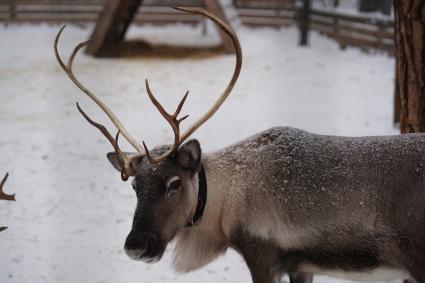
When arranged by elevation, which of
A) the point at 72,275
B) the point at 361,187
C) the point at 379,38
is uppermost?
the point at 361,187

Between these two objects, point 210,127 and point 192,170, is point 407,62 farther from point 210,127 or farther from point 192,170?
point 210,127

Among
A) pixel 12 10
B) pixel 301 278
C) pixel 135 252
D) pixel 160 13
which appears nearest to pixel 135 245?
pixel 135 252

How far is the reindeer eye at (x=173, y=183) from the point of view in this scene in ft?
9.85

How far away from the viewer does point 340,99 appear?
8.10m

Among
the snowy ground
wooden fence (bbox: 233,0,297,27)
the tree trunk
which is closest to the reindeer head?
the snowy ground

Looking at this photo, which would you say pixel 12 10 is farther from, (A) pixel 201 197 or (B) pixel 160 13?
(A) pixel 201 197

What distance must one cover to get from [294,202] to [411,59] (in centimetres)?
163

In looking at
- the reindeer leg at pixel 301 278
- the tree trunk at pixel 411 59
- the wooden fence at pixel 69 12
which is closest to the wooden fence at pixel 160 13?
the wooden fence at pixel 69 12

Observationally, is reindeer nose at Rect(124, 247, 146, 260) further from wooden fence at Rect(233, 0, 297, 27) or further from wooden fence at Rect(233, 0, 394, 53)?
wooden fence at Rect(233, 0, 297, 27)

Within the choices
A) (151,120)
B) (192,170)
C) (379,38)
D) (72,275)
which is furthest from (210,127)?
(379,38)

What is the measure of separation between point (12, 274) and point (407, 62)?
3.15 m

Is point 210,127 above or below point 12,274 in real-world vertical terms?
below

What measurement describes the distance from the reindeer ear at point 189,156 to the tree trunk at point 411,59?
1.79 metres

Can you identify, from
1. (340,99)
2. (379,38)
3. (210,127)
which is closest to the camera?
(210,127)
